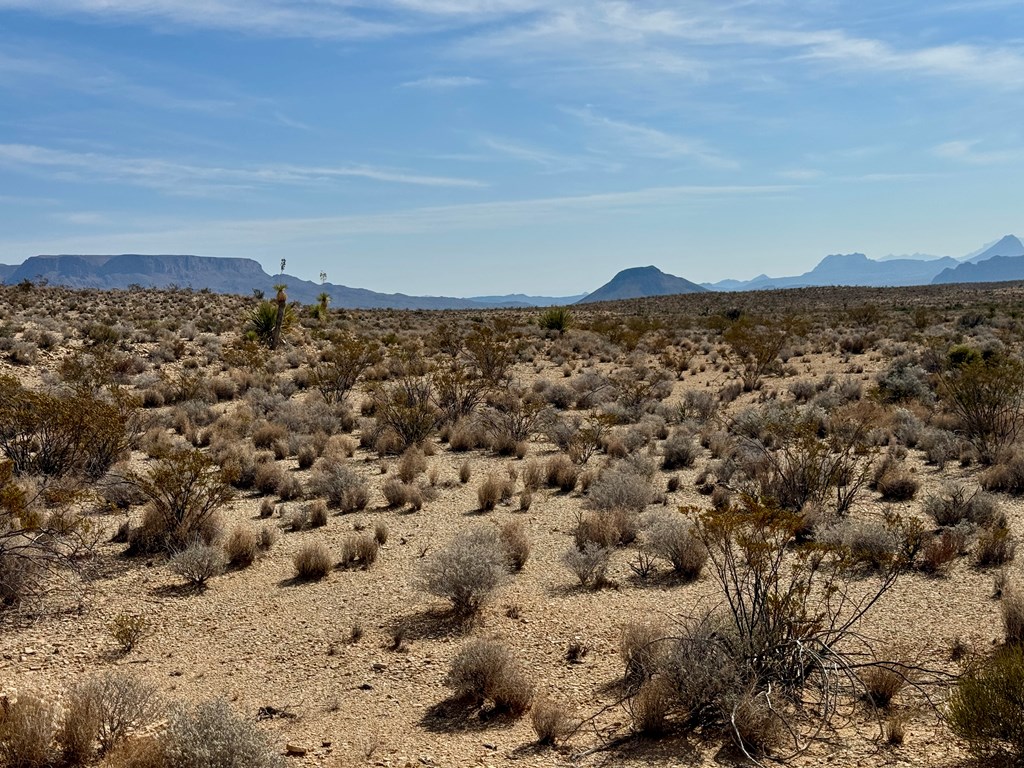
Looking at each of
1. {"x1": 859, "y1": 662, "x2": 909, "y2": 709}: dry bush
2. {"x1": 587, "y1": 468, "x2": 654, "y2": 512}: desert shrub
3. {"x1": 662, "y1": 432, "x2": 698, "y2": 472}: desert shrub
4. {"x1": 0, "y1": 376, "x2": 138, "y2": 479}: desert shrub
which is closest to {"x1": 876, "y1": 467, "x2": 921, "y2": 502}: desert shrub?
{"x1": 662, "y1": 432, "x2": 698, "y2": 472}: desert shrub

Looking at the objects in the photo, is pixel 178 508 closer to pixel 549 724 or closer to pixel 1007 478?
pixel 549 724

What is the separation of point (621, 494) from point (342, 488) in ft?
14.4

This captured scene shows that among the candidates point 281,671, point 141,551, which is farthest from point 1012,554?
point 141,551

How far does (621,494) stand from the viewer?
11789 millimetres

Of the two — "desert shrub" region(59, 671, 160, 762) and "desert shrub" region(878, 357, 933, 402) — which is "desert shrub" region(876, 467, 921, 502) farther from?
"desert shrub" region(59, 671, 160, 762)

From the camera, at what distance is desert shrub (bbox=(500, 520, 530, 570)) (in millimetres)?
9602

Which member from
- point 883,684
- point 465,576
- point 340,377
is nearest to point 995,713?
point 883,684

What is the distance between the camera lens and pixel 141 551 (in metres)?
9.74

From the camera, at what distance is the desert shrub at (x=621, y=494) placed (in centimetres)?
1173

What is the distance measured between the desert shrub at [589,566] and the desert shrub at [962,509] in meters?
4.96

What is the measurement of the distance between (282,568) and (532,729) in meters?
4.65

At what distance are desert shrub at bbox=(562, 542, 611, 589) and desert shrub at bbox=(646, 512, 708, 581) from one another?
78cm

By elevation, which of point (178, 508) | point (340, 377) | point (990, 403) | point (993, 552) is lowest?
point (993, 552)

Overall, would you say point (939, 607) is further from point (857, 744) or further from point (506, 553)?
point (506, 553)
